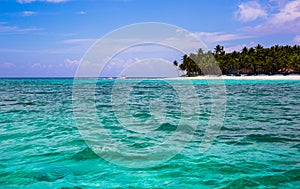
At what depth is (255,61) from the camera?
4759 inches

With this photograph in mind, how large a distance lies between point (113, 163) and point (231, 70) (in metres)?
139

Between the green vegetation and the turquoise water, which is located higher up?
the green vegetation

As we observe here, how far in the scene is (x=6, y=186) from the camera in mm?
5812

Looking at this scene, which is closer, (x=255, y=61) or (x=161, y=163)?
(x=161, y=163)

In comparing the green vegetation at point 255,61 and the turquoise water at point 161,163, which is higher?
the green vegetation at point 255,61

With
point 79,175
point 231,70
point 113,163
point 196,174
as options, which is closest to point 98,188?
point 79,175

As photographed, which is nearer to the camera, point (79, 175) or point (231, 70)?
point (79, 175)

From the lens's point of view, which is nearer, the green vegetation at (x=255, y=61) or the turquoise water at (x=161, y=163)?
the turquoise water at (x=161, y=163)

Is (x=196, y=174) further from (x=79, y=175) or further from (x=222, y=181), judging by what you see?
(x=79, y=175)

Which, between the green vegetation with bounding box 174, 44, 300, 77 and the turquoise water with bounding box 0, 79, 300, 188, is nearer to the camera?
the turquoise water with bounding box 0, 79, 300, 188

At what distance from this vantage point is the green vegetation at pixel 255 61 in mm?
115375

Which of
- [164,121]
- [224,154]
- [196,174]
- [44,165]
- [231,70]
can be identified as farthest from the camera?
[231,70]

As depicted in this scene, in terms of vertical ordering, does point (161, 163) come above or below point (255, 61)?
below

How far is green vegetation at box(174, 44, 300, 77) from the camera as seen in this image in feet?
379
